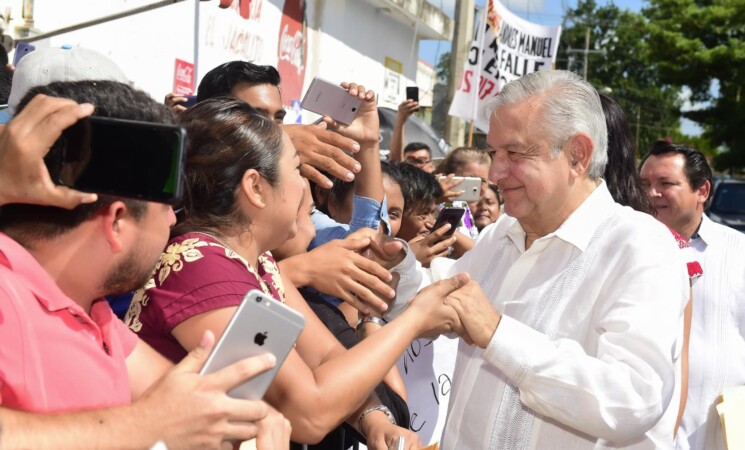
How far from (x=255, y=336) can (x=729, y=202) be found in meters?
17.4

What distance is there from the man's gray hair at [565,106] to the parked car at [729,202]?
49.4ft

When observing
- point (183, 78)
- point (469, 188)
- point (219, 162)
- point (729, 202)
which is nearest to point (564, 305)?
point (219, 162)

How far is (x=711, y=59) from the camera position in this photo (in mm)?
31234

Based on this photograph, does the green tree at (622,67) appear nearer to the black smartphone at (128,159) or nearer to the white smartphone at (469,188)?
the white smartphone at (469,188)

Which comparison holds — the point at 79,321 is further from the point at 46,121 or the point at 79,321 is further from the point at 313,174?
the point at 313,174

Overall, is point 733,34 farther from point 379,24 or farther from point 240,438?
point 240,438

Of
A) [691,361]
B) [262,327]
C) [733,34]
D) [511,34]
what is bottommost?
[691,361]

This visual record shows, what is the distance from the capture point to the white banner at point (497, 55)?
9.02 m

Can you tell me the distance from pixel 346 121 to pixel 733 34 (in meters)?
32.4

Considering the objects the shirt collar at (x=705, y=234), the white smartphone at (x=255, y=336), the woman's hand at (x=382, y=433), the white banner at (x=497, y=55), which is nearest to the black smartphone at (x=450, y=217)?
the shirt collar at (x=705, y=234)

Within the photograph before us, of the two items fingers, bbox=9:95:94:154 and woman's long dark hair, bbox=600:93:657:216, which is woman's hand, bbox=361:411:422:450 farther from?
fingers, bbox=9:95:94:154

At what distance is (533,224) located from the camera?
8.86 feet

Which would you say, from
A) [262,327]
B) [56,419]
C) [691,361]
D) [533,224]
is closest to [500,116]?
[533,224]

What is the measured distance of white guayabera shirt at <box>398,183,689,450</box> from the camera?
224 centimetres
